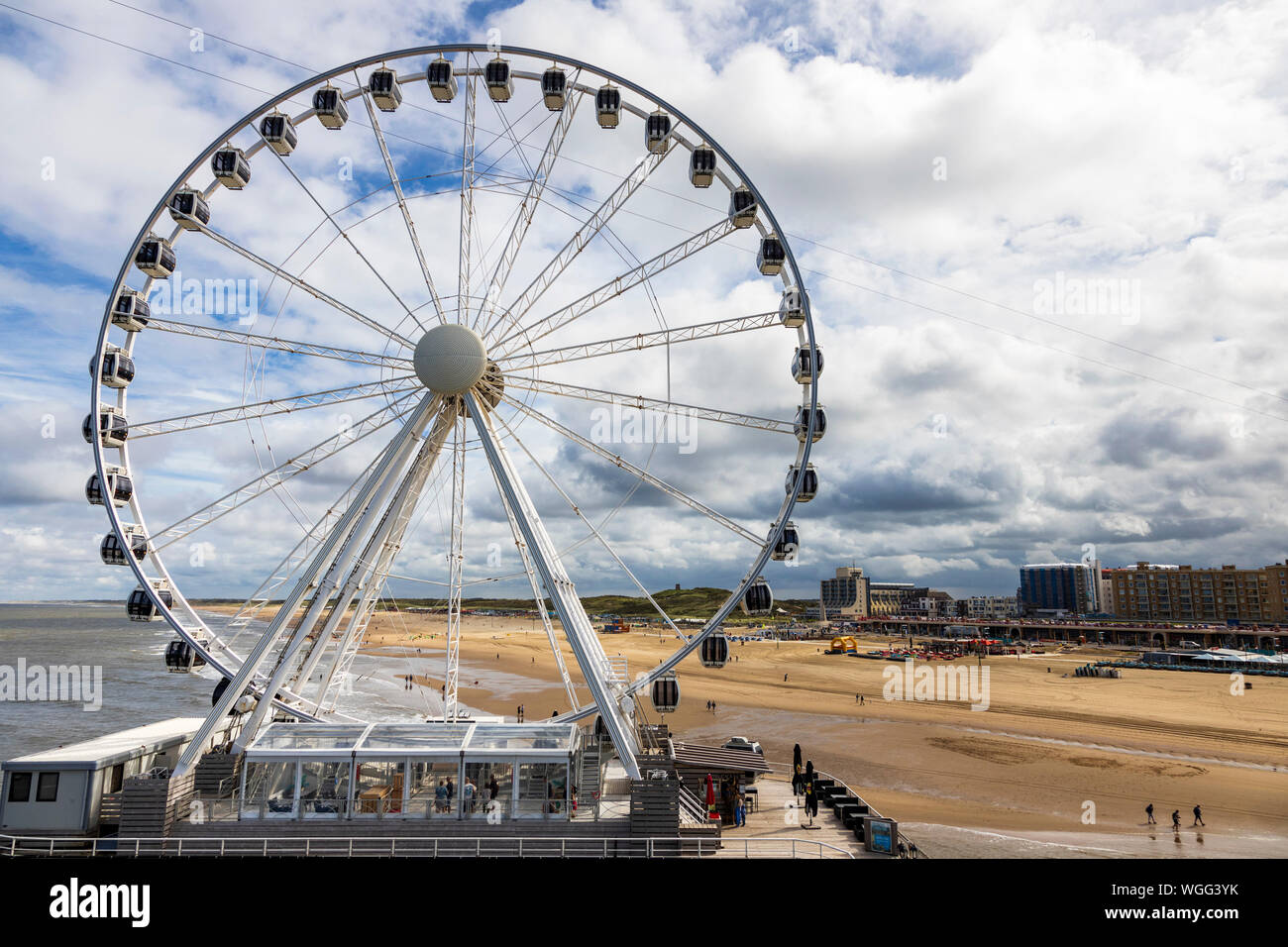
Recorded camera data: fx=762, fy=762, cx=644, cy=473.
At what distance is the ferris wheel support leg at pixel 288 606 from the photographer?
1784cm


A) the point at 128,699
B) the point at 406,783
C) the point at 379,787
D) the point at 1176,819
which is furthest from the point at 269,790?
the point at 128,699

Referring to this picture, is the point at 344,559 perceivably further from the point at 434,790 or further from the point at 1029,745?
the point at 1029,745

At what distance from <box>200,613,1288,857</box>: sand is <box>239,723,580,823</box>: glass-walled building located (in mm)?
12153

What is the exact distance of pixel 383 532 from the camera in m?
20.3

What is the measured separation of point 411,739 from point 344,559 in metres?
4.84

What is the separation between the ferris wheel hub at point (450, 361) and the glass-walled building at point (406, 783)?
9.02 m

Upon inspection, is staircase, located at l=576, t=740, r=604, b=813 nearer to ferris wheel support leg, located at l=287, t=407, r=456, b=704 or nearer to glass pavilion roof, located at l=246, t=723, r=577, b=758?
glass pavilion roof, located at l=246, t=723, r=577, b=758

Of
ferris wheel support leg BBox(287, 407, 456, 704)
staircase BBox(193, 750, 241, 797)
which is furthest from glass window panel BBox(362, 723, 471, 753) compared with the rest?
staircase BBox(193, 750, 241, 797)

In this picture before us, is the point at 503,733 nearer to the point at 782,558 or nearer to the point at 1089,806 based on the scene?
the point at 782,558

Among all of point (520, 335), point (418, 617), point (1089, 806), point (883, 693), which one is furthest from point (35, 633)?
point (1089, 806)

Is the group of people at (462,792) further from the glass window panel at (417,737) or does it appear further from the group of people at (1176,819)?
the group of people at (1176,819)
